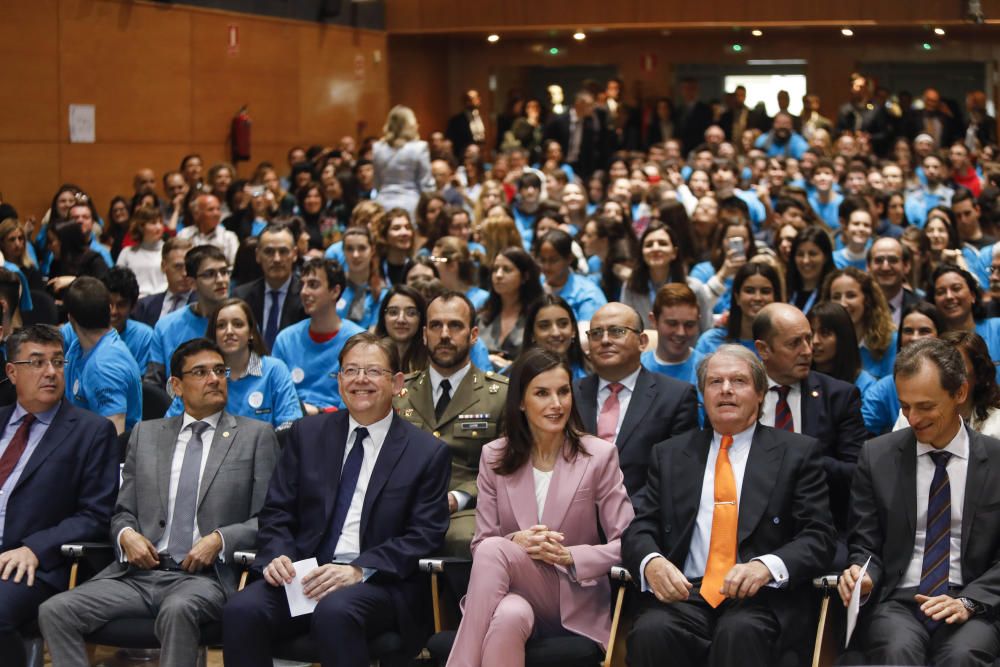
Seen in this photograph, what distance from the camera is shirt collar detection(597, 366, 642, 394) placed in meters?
4.76

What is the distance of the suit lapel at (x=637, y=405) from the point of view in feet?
15.0

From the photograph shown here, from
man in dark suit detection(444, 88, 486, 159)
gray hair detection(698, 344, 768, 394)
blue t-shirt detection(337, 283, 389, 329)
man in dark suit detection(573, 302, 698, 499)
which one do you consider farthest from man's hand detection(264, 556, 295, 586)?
man in dark suit detection(444, 88, 486, 159)

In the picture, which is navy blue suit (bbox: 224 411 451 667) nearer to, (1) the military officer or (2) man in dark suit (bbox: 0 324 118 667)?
(1) the military officer

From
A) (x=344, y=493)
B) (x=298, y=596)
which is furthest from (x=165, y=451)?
(x=298, y=596)

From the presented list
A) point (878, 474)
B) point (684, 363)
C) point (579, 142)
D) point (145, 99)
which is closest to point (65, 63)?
point (145, 99)

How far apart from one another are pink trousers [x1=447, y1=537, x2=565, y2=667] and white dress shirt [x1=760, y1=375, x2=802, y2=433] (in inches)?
44.5

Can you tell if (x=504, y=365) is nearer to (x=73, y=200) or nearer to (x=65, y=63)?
(x=73, y=200)

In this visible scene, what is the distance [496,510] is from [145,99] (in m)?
8.95

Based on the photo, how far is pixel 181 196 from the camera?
413 inches

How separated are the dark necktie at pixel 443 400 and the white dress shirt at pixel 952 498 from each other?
1.80 metres

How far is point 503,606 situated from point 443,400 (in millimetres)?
1305

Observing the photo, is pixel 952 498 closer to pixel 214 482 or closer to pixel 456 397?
pixel 456 397

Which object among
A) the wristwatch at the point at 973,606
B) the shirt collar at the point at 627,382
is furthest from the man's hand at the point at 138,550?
the wristwatch at the point at 973,606

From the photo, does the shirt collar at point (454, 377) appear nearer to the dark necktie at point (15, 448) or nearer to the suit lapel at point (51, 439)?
the suit lapel at point (51, 439)
